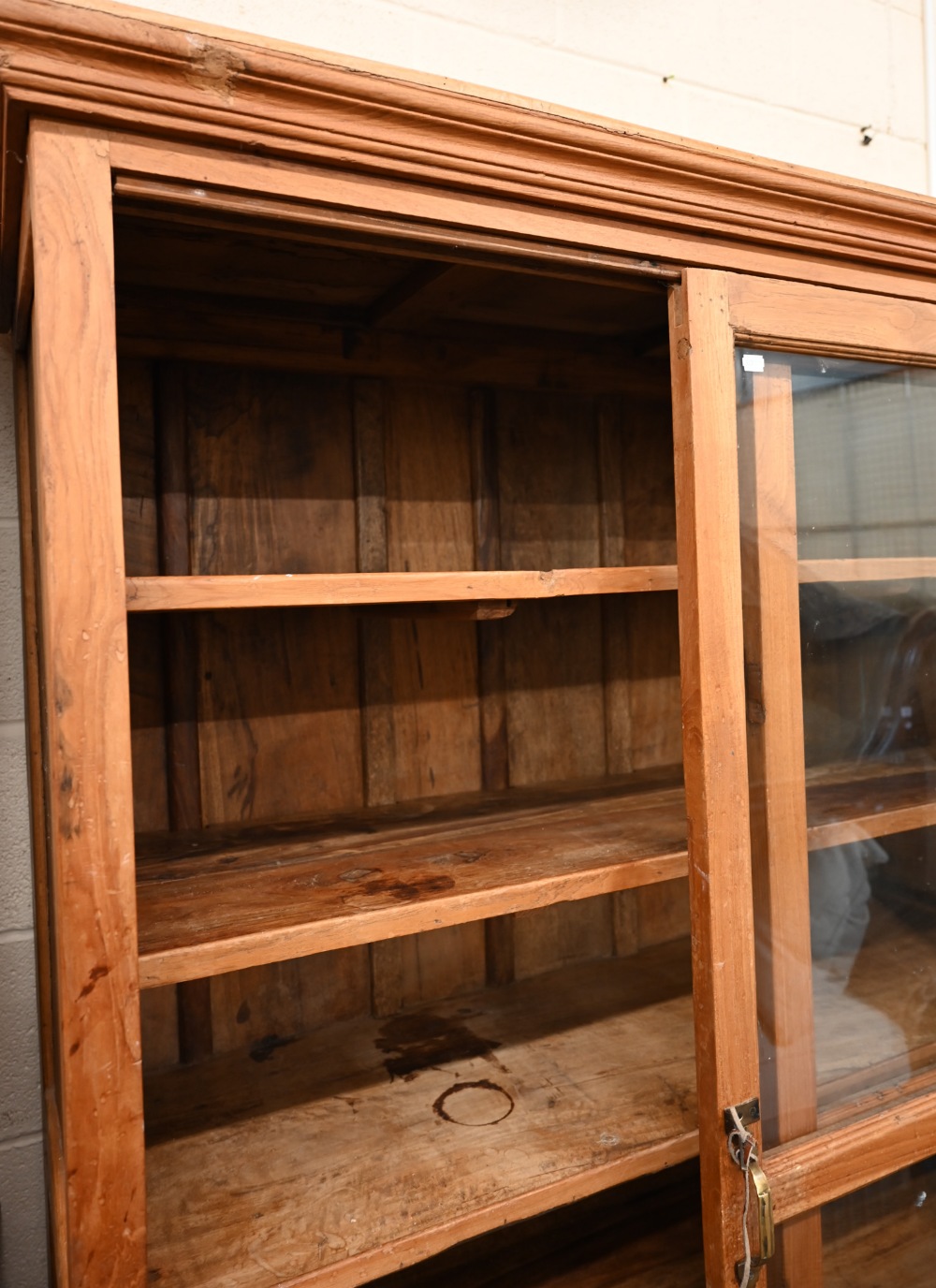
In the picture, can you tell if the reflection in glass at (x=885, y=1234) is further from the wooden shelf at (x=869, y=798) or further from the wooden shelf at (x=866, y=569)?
the wooden shelf at (x=866, y=569)

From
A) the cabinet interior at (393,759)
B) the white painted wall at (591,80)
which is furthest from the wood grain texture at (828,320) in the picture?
the white painted wall at (591,80)

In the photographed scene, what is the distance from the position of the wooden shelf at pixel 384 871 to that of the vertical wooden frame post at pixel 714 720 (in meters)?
0.10

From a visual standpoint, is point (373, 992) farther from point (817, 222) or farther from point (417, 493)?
point (817, 222)

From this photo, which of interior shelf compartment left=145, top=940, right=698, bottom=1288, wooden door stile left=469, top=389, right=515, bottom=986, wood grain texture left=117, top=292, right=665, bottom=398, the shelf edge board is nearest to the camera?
the shelf edge board

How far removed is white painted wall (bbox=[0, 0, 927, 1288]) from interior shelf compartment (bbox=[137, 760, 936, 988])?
0.25 metres

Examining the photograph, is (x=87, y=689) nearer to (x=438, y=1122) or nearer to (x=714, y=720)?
(x=714, y=720)

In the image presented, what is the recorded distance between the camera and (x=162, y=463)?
1.17 meters

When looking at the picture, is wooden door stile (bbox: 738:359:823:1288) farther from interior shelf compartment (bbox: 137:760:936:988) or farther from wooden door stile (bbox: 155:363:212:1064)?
wooden door stile (bbox: 155:363:212:1064)

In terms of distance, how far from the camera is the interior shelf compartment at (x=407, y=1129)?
0.86 m

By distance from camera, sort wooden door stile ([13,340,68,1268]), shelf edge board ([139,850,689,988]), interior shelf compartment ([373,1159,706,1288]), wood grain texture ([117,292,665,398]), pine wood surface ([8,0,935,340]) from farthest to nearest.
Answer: interior shelf compartment ([373,1159,706,1288]), wood grain texture ([117,292,665,398]), wooden door stile ([13,340,68,1268]), shelf edge board ([139,850,689,988]), pine wood surface ([8,0,935,340])

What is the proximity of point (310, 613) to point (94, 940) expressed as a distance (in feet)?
2.21

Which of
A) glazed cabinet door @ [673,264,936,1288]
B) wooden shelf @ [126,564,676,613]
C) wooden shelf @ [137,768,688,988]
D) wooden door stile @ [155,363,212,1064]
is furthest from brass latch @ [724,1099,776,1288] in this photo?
wooden door stile @ [155,363,212,1064]

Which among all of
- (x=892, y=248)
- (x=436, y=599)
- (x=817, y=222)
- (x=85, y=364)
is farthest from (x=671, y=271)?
(x=85, y=364)

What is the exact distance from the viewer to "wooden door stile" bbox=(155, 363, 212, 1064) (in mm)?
1170
